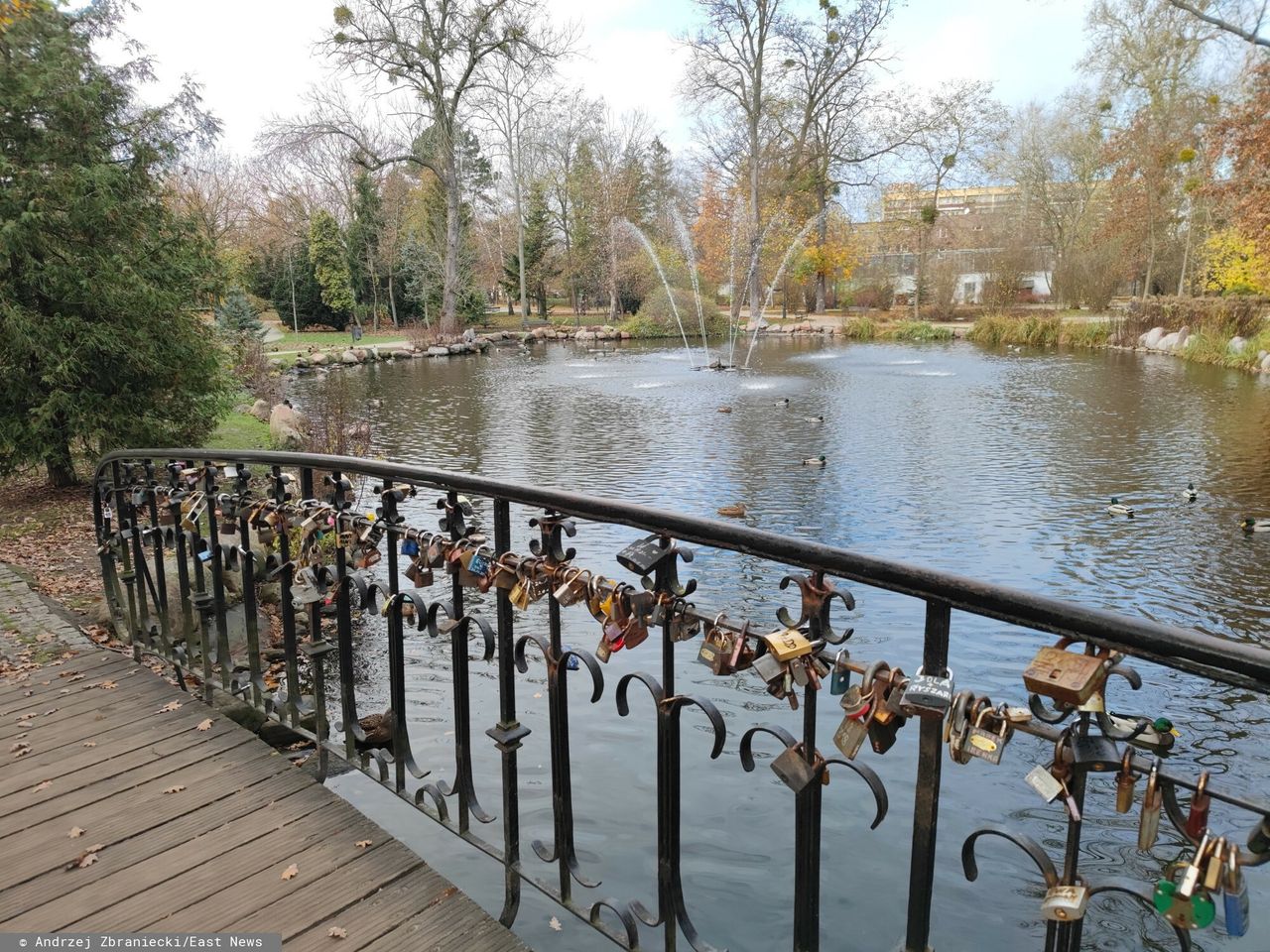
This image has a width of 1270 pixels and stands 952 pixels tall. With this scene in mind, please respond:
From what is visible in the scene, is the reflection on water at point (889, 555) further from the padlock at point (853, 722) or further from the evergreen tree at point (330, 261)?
the evergreen tree at point (330, 261)

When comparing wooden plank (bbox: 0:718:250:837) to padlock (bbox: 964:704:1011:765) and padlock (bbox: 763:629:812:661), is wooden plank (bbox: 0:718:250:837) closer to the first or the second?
padlock (bbox: 763:629:812:661)

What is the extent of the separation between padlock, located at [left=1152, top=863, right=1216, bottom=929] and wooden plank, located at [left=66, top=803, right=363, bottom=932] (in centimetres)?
180

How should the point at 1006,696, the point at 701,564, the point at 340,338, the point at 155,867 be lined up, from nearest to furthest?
the point at 155,867
the point at 1006,696
the point at 701,564
the point at 340,338

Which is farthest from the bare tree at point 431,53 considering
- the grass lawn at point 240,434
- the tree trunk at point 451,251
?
the grass lawn at point 240,434

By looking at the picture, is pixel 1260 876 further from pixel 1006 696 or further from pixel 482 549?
pixel 482 549

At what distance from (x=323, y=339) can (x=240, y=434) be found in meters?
20.6

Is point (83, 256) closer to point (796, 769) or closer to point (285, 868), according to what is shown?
point (285, 868)

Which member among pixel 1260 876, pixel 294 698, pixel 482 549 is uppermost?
pixel 482 549

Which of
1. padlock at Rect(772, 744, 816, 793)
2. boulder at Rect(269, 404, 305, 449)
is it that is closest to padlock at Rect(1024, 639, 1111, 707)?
padlock at Rect(772, 744, 816, 793)

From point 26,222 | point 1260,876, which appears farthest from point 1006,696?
point 26,222

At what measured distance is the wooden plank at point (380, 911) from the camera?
1769mm

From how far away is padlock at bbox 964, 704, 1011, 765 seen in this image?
1.01m

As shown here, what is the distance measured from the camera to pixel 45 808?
→ 2.33 metres

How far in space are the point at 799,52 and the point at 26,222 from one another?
3000cm
